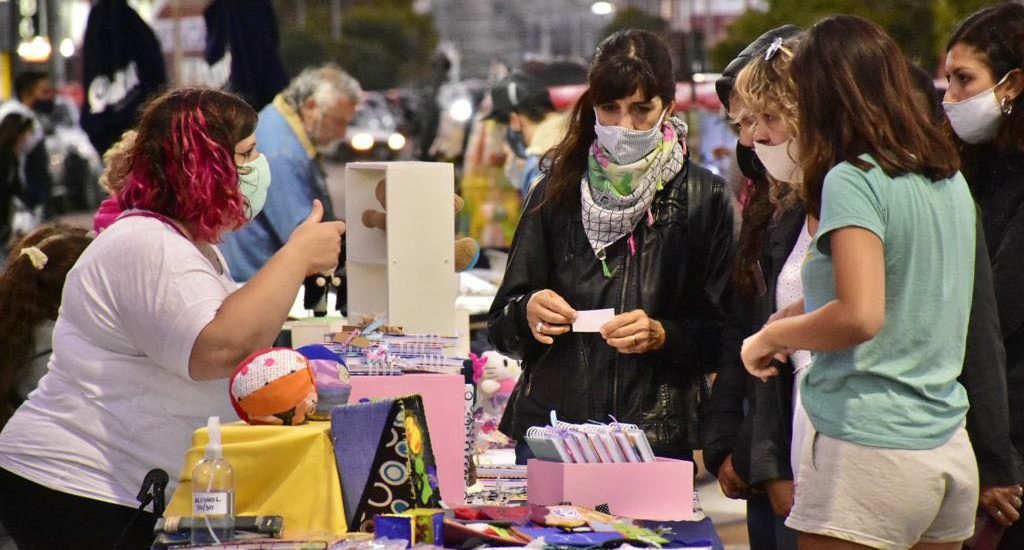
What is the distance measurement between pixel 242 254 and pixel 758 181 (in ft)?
11.9

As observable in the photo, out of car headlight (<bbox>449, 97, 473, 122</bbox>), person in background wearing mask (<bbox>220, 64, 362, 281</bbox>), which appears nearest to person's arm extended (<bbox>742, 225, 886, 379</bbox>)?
person in background wearing mask (<bbox>220, 64, 362, 281</bbox>)

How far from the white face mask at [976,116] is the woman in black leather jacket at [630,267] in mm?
587

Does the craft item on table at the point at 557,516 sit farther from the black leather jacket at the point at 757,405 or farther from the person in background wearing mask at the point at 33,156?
the person in background wearing mask at the point at 33,156

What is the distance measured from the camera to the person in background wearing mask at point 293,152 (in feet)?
21.9

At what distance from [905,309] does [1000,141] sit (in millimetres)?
1014

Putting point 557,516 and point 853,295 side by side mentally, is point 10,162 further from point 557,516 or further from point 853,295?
point 853,295

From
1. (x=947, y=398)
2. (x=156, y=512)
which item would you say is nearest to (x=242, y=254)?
(x=156, y=512)

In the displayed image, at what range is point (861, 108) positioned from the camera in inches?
103

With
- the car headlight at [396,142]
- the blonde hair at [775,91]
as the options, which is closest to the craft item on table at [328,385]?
the blonde hair at [775,91]

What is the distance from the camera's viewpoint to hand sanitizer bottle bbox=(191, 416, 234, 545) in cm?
270

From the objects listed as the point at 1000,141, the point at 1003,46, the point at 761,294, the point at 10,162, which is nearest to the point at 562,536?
the point at 761,294

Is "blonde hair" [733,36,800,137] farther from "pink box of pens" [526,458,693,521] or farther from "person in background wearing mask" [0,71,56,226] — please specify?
"person in background wearing mask" [0,71,56,226]

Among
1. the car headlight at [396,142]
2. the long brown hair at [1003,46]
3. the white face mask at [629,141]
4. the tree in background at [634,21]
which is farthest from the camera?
the tree in background at [634,21]

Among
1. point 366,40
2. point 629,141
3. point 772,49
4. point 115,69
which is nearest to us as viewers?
point 772,49
